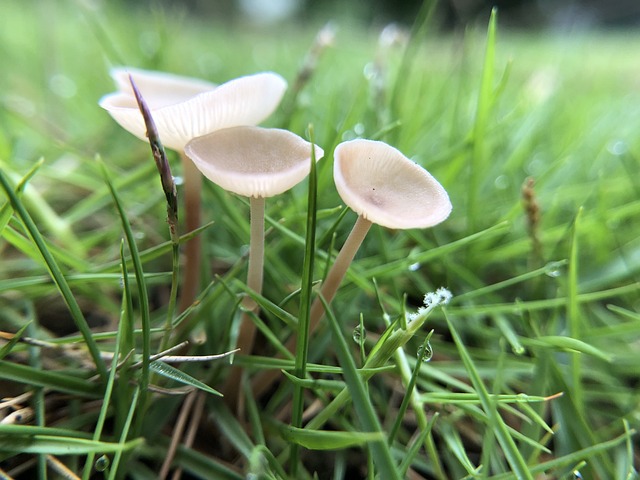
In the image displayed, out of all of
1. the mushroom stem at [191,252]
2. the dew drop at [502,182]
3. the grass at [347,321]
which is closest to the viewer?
the grass at [347,321]

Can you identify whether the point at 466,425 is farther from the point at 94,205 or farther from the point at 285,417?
the point at 94,205

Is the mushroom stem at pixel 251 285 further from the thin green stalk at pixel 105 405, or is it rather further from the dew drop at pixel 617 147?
the dew drop at pixel 617 147

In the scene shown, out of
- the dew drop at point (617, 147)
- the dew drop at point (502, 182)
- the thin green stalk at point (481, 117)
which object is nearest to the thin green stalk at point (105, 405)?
the thin green stalk at point (481, 117)

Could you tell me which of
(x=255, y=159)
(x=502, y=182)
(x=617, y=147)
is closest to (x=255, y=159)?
(x=255, y=159)

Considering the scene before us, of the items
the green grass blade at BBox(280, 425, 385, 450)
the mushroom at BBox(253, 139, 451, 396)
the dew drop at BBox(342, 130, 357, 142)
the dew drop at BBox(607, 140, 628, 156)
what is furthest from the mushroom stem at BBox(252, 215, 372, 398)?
the dew drop at BBox(607, 140, 628, 156)

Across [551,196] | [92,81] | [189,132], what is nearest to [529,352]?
[551,196]

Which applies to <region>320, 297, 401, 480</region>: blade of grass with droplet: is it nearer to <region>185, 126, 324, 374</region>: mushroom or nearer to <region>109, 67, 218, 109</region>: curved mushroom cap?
<region>185, 126, 324, 374</region>: mushroom
